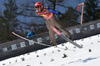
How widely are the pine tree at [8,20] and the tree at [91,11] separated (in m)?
12.1

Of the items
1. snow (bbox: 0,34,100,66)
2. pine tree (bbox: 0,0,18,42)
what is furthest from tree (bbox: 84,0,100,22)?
snow (bbox: 0,34,100,66)

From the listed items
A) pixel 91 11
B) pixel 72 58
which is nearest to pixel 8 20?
pixel 91 11

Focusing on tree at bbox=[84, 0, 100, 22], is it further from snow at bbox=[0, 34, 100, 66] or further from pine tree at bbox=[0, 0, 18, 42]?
snow at bbox=[0, 34, 100, 66]

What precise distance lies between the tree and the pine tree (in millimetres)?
12124

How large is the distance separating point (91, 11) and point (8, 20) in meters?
14.1

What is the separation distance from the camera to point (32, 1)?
3038 cm

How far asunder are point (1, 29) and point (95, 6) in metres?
16.2

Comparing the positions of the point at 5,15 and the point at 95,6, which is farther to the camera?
the point at 5,15

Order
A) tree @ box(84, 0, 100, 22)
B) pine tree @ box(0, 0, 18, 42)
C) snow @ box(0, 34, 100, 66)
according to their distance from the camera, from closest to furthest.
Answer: snow @ box(0, 34, 100, 66), tree @ box(84, 0, 100, 22), pine tree @ box(0, 0, 18, 42)

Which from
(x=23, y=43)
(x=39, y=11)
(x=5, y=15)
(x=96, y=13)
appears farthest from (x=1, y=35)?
(x=39, y=11)

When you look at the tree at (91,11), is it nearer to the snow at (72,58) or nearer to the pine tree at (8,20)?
the pine tree at (8,20)

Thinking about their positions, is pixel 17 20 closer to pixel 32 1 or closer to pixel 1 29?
pixel 1 29

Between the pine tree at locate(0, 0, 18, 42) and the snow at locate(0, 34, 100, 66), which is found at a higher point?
the snow at locate(0, 34, 100, 66)

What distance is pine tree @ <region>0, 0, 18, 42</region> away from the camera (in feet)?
108
